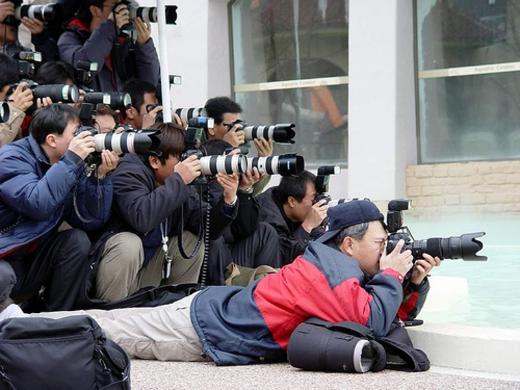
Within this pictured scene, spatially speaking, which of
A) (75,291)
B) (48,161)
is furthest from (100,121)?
(75,291)

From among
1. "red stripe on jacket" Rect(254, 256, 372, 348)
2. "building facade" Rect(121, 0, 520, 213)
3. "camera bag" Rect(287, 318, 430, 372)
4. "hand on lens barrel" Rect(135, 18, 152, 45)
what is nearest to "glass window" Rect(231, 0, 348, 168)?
"building facade" Rect(121, 0, 520, 213)

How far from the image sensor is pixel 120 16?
7191mm

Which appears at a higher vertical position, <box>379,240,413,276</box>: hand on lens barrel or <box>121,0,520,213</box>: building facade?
<box>121,0,520,213</box>: building facade

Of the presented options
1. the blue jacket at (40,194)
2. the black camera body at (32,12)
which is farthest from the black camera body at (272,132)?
the black camera body at (32,12)

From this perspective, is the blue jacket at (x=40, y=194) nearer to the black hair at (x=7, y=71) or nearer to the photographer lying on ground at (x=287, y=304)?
the photographer lying on ground at (x=287, y=304)

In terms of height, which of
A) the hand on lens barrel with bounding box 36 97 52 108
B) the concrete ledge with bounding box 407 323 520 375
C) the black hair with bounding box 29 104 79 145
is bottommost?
the concrete ledge with bounding box 407 323 520 375

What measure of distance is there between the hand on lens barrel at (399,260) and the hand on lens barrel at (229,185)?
1270 millimetres

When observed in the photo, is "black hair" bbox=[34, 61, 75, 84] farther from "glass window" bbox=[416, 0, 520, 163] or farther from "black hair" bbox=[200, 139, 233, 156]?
"glass window" bbox=[416, 0, 520, 163]

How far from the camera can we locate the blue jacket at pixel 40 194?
17.6ft

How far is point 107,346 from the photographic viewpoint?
3.72 metres

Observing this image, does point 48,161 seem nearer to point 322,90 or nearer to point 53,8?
point 53,8

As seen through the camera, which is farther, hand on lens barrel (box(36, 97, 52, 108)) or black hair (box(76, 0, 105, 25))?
black hair (box(76, 0, 105, 25))

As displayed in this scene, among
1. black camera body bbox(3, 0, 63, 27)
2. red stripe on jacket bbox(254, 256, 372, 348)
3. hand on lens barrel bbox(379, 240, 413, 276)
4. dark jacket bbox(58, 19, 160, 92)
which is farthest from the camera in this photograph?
black camera body bbox(3, 0, 63, 27)

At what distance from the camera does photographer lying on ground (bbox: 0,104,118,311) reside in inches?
212
